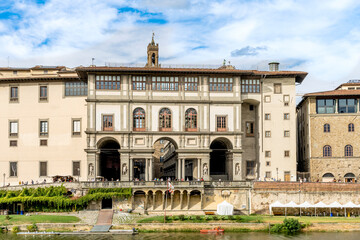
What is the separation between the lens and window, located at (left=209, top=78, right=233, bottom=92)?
263ft

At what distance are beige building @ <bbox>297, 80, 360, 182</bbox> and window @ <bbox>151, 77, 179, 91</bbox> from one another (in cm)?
2054

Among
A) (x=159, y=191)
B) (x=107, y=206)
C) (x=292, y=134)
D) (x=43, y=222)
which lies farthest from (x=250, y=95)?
(x=43, y=222)

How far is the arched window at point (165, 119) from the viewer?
3100 inches

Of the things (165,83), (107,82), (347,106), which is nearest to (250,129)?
(347,106)

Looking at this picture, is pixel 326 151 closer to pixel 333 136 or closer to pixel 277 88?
pixel 333 136

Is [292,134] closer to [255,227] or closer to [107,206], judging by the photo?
[255,227]

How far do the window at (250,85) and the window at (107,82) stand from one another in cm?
1848

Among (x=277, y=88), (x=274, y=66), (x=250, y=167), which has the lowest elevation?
(x=250, y=167)

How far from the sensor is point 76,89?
276 feet

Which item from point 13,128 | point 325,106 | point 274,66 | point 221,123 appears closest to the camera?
point 221,123

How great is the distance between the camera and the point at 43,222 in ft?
210

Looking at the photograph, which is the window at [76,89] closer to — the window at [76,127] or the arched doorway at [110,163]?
the window at [76,127]

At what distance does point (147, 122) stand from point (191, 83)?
27.7ft

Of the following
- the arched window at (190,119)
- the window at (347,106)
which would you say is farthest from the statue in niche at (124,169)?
the window at (347,106)
